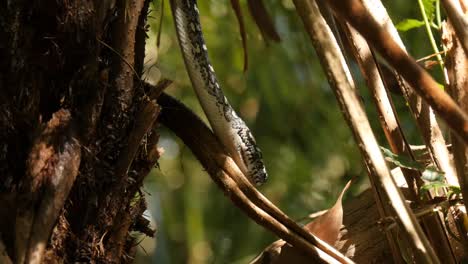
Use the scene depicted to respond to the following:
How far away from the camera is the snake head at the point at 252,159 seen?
67.4 inches

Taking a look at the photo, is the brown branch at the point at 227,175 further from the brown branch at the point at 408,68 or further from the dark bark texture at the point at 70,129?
the brown branch at the point at 408,68

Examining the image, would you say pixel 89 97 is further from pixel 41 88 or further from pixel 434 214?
pixel 434 214

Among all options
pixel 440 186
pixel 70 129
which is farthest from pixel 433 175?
pixel 70 129

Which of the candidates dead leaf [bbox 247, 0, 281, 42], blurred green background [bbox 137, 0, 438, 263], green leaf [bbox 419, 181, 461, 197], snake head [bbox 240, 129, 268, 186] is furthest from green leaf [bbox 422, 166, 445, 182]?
blurred green background [bbox 137, 0, 438, 263]

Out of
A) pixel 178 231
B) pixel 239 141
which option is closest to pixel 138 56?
pixel 239 141

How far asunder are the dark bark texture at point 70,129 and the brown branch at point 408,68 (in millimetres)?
307

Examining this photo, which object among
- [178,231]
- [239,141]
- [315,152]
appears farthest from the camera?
[178,231]

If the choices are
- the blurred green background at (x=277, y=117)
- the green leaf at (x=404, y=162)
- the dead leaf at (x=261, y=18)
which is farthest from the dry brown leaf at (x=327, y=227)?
the blurred green background at (x=277, y=117)

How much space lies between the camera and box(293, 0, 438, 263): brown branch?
2.66 feet

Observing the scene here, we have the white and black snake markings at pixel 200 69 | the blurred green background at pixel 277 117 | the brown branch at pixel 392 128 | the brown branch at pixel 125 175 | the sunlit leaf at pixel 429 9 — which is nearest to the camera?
the brown branch at pixel 125 175

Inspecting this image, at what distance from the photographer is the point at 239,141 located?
5.39 ft

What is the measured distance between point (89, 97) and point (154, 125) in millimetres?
169

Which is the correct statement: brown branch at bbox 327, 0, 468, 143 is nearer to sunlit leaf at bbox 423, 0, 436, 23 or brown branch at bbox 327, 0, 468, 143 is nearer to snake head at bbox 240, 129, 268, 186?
sunlit leaf at bbox 423, 0, 436, 23

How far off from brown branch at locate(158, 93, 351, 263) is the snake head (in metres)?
0.49
